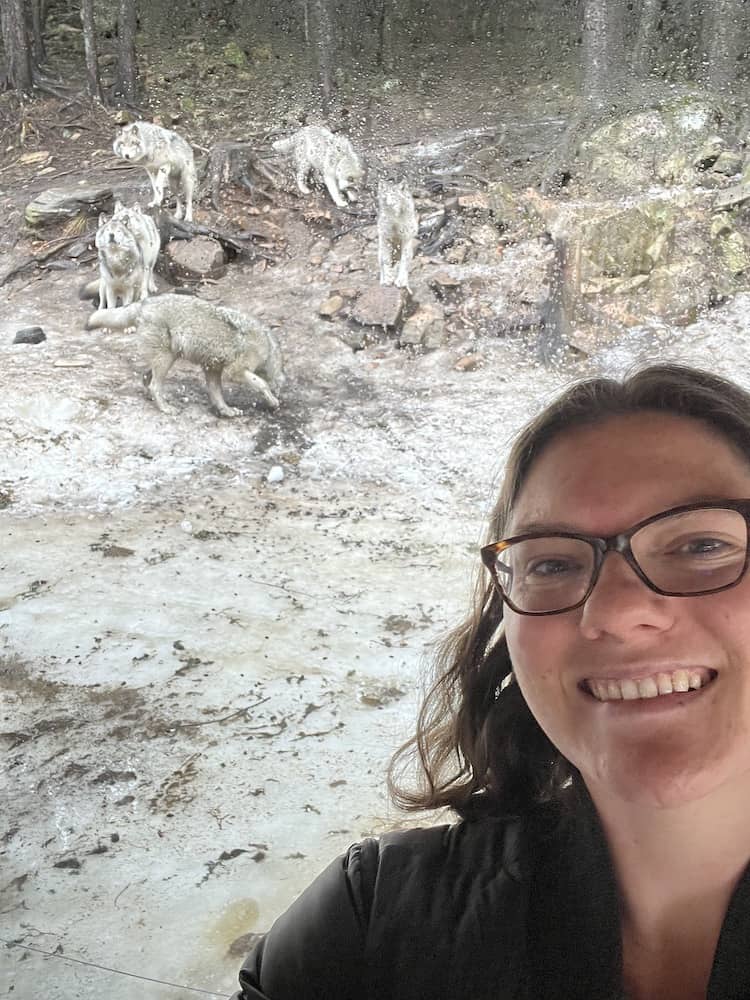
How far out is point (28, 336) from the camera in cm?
259

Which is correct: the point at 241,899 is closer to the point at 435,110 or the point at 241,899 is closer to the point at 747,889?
the point at 747,889

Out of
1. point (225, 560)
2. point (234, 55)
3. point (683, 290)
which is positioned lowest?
point (225, 560)

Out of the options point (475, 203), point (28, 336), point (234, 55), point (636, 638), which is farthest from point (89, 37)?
point (636, 638)

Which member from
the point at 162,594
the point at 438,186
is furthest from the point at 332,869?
the point at 438,186

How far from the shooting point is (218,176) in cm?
266

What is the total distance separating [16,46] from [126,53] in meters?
0.30

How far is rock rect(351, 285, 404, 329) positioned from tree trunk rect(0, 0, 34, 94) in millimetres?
977

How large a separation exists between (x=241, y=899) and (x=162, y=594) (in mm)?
834

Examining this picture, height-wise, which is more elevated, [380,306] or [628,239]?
[628,239]

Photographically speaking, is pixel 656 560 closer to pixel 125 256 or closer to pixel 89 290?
pixel 125 256

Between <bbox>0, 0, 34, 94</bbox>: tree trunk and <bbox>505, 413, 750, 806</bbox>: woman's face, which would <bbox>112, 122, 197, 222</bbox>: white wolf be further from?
<bbox>505, 413, 750, 806</bbox>: woman's face

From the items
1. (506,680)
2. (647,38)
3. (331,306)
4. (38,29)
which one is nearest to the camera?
(506,680)

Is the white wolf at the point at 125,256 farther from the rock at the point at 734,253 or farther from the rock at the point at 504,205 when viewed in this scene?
the rock at the point at 734,253

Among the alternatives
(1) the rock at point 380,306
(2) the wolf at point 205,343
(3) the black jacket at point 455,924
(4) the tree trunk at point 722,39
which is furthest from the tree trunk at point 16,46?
(3) the black jacket at point 455,924
